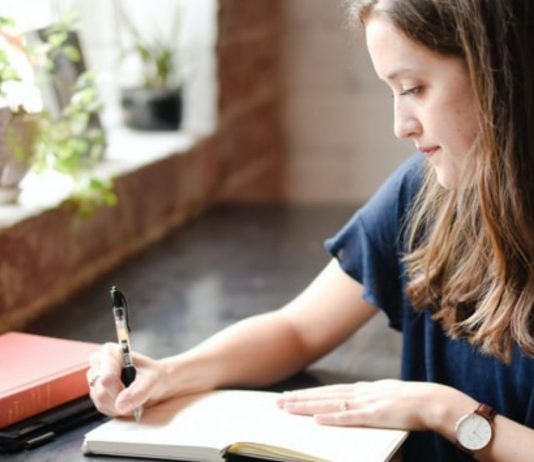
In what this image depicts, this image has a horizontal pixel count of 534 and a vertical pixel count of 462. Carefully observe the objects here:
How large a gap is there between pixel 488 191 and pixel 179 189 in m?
1.37

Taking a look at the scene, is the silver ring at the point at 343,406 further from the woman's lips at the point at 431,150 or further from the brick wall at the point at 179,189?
the brick wall at the point at 179,189

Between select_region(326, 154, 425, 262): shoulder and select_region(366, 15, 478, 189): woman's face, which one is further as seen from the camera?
select_region(326, 154, 425, 262): shoulder

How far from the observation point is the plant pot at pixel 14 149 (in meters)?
1.84

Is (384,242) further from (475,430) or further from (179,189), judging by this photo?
(179,189)

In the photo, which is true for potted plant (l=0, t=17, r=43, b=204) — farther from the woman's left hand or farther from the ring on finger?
the woman's left hand

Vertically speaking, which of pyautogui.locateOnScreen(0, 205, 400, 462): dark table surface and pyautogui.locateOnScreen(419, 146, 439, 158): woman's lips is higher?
pyautogui.locateOnScreen(419, 146, 439, 158): woman's lips

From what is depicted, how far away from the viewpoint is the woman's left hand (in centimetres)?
138

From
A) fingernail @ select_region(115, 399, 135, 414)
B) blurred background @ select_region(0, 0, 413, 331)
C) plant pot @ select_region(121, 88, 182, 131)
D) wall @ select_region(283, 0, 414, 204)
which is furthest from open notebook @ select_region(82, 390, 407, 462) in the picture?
wall @ select_region(283, 0, 414, 204)

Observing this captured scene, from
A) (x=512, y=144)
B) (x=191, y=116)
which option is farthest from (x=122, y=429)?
(x=191, y=116)

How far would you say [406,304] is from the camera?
1645 millimetres

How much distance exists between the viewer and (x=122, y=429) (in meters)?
1.36

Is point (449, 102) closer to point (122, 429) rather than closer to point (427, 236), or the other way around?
point (427, 236)

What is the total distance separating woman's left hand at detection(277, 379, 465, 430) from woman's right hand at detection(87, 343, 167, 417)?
16 centimetres

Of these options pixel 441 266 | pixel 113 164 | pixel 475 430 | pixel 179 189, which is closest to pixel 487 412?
pixel 475 430
